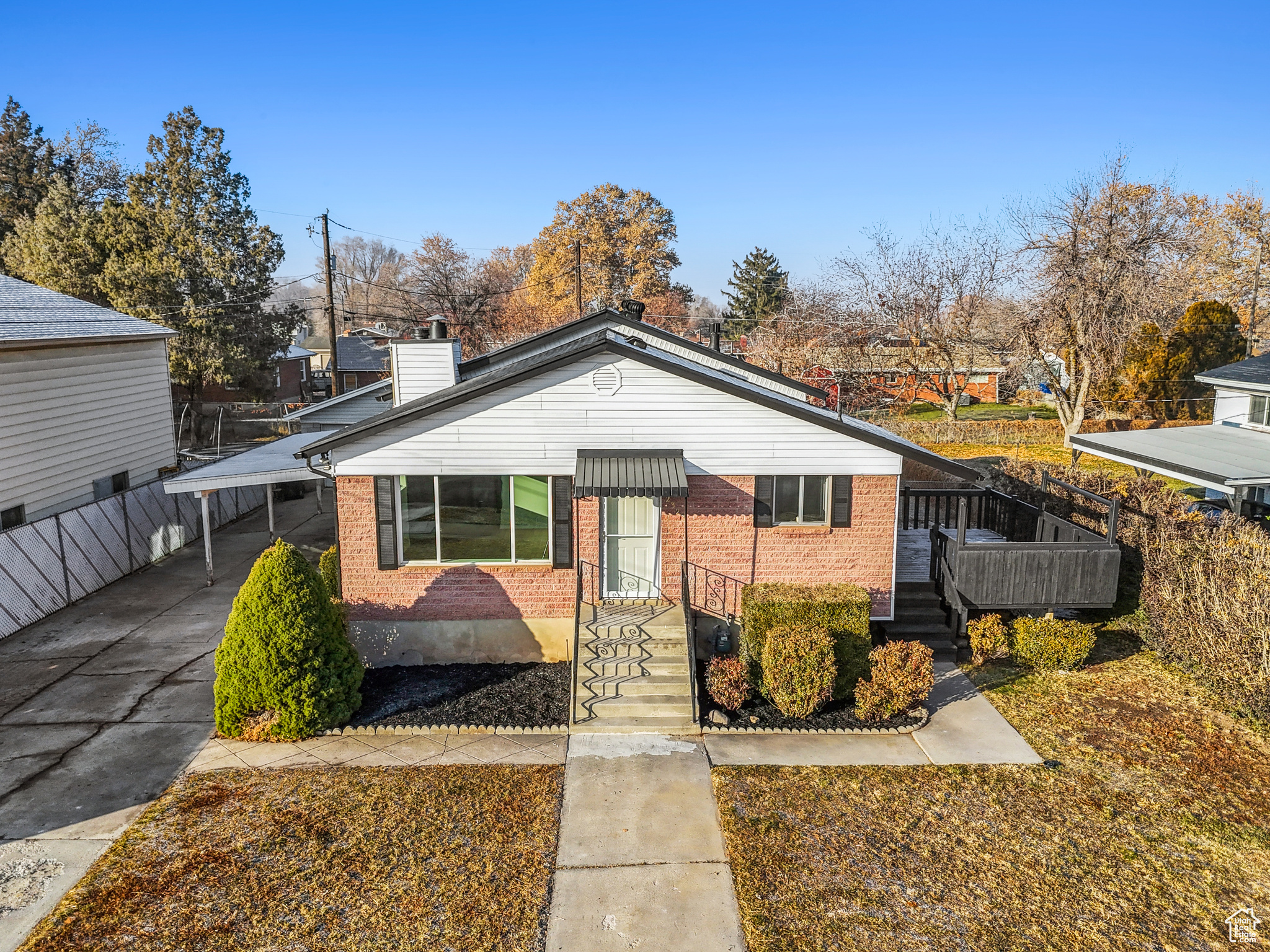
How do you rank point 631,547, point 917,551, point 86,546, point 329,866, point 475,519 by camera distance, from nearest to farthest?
1. point 329,866
2. point 475,519
3. point 631,547
4. point 917,551
5. point 86,546

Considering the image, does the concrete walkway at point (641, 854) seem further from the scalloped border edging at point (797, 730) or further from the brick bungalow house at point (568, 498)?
the brick bungalow house at point (568, 498)

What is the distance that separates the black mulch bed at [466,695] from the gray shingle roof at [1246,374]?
19.9 m

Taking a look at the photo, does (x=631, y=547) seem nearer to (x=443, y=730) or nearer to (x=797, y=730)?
(x=797, y=730)

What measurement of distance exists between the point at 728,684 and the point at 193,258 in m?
31.2

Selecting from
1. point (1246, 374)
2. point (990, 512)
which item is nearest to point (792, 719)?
point (990, 512)

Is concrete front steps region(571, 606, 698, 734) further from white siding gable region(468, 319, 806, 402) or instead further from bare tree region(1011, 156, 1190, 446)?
bare tree region(1011, 156, 1190, 446)

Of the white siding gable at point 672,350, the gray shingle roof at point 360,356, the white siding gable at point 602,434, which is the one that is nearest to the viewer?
the white siding gable at point 602,434

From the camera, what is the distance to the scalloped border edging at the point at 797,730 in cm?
1123

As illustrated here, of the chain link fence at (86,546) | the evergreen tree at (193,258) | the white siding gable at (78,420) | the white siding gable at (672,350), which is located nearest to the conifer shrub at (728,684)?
the white siding gable at (672,350)

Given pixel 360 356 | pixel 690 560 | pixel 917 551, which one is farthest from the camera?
pixel 360 356

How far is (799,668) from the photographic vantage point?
11.2 m

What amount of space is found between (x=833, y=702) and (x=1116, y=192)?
29.5 meters

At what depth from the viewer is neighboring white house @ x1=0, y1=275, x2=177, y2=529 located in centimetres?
1590

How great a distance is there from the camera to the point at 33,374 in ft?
54.1
